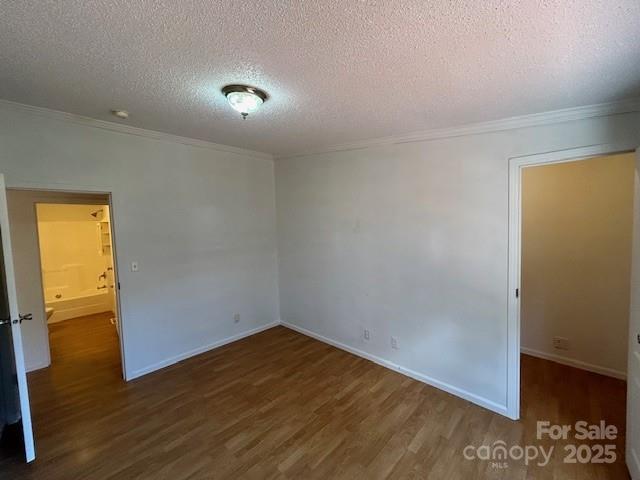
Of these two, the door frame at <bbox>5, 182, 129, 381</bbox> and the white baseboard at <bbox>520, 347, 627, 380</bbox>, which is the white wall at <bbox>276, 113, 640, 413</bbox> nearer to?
the white baseboard at <bbox>520, 347, 627, 380</bbox>

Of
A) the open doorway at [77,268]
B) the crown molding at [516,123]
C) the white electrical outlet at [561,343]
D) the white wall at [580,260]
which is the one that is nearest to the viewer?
the crown molding at [516,123]

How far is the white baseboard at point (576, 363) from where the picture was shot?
2963mm

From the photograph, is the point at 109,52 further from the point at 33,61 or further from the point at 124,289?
the point at 124,289

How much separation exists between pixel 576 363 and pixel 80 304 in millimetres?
7463

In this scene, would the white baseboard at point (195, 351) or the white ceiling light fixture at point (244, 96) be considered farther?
the white baseboard at point (195, 351)

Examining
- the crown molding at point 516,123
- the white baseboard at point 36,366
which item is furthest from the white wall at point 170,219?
the crown molding at point 516,123

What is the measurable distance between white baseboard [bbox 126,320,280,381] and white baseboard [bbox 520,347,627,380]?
340cm

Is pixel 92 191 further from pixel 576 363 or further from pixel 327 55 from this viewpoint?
pixel 576 363

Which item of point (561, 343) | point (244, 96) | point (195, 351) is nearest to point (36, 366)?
point (195, 351)

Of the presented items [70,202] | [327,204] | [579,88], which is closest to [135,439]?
[327,204]

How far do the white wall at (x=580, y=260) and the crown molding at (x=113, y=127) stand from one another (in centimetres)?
366

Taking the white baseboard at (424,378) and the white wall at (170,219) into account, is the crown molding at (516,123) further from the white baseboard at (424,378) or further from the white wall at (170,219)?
the white baseboard at (424,378)

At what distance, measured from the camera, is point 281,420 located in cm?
245

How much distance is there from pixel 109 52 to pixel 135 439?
8.66 feet
